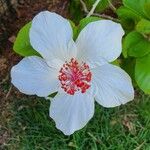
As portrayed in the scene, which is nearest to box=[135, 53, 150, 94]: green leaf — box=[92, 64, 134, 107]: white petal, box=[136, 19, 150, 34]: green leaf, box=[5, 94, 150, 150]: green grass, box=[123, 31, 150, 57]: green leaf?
box=[123, 31, 150, 57]: green leaf

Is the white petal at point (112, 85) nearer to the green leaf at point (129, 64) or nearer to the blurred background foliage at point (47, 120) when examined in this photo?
the green leaf at point (129, 64)

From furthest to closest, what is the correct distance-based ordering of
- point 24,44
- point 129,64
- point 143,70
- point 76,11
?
1. point 76,11
2. point 129,64
3. point 143,70
4. point 24,44

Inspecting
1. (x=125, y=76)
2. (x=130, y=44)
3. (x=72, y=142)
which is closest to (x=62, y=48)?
(x=125, y=76)

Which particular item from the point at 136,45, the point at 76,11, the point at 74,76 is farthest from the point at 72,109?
the point at 76,11

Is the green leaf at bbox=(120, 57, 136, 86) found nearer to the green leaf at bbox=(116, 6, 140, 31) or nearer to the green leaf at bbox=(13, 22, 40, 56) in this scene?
the green leaf at bbox=(116, 6, 140, 31)

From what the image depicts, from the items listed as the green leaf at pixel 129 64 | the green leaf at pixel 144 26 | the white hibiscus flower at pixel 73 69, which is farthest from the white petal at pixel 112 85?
the green leaf at pixel 129 64

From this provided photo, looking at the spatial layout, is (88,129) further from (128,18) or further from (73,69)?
(73,69)

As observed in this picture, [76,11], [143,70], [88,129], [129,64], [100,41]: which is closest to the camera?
[100,41]
